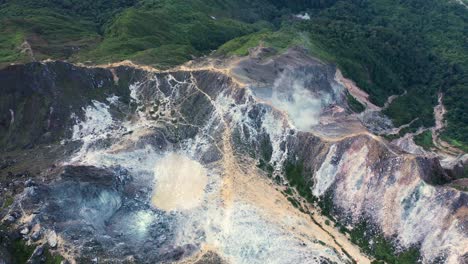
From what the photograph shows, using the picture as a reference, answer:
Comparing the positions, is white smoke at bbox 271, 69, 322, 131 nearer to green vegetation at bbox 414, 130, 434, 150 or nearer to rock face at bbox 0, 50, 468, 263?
rock face at bbox 0, 50, 468, 263

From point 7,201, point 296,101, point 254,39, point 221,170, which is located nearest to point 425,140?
point 296,101

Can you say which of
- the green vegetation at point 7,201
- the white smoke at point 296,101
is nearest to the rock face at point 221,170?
the white smoke at point 296,101

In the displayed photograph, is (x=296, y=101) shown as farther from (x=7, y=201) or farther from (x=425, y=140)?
(x=7, y=201)

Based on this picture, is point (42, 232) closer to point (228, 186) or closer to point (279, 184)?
point (228, 186)

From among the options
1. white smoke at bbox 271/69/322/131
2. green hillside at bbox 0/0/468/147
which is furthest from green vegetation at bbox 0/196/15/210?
white smoke at bbox 271/69/322/131

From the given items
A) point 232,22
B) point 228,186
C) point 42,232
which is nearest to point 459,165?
point 228,186
